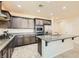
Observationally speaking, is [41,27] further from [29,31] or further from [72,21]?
[72,21]

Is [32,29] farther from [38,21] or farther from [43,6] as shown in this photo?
[43,6]

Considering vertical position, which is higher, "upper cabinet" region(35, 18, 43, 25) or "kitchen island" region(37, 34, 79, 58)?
"upper cabinet" region(35, 18, 43, 25)

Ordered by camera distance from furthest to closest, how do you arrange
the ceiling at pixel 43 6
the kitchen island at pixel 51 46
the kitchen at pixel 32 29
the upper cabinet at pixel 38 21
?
the upper cabinet at pixel 38 21 < the kitchen at pixel 32 29 < the ceiling at pixel 43 6 < the kitchen island at pixel 51 46

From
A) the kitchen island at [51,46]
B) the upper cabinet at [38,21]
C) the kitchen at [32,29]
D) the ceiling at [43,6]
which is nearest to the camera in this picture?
the kitchen island at [51,46]

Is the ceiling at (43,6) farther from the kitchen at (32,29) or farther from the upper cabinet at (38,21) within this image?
the upper cabinet at (38,21)

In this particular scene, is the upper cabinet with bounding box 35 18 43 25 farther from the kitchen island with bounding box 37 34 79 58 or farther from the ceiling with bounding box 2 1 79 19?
the kitchen island with bounding box 37 34 79 58

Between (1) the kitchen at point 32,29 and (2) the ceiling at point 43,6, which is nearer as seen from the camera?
(2) the ceiling at point 43,6

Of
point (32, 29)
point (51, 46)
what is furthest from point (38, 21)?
point (51, 46)

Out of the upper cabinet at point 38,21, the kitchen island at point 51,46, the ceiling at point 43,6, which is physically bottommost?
the kitchen island at point 51,46

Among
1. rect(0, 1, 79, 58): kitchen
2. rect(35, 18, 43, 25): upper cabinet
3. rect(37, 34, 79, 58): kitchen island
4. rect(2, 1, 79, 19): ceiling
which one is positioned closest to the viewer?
rect(37, 34, 79, 58): kitchen island

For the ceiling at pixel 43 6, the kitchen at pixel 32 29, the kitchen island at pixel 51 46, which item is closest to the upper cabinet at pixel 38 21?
the kitchen at pixel 32 29

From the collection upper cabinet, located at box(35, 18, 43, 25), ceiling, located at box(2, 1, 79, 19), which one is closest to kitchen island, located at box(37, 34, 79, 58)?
ceiling, located at box(2, 1, 79, 19)

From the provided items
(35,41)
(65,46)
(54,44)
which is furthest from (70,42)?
(35,41)

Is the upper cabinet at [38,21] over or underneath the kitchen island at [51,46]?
over
